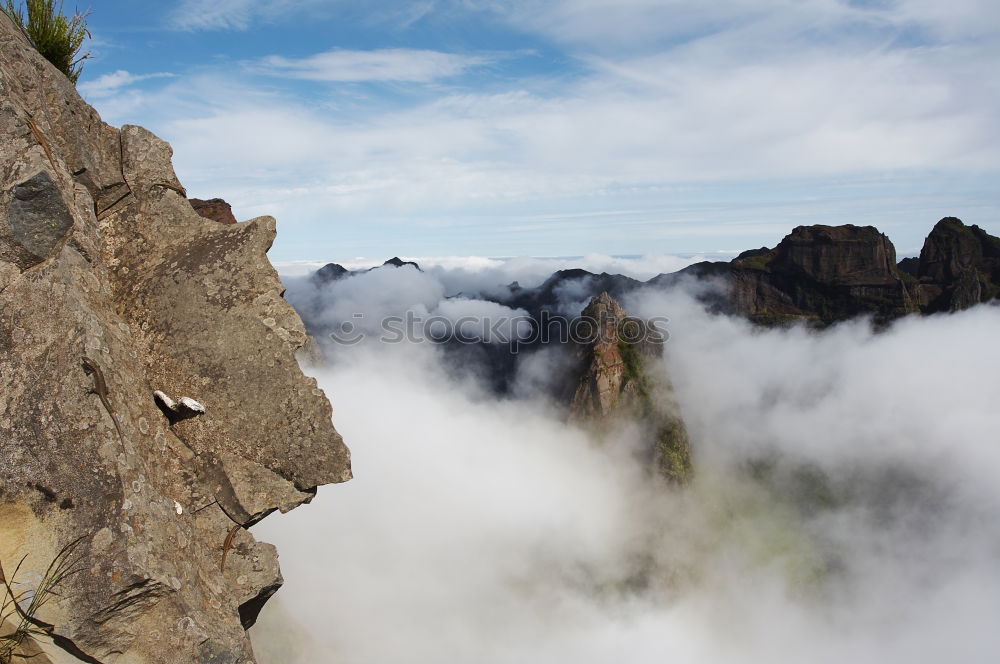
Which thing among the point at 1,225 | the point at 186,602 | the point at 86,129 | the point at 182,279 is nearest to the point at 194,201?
the point at 86,129

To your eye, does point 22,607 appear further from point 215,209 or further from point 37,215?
point 215,209

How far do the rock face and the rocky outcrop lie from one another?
39.8 feet

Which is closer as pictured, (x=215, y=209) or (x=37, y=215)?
(x=37, y=215)

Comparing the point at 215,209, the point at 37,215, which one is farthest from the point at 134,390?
the point at 215,209

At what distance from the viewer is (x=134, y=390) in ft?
40.4

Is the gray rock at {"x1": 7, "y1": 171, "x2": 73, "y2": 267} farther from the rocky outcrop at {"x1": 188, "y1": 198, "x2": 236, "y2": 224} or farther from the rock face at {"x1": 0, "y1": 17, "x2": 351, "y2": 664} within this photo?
the rocky outcrop at {"x1": 188, "y1": 198, "x2": 236, "y2": 224}

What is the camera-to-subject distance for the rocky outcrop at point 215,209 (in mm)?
27703

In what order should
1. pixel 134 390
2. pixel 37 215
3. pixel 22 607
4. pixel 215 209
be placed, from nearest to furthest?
1. pixel 22 607
2. pixel 37 215
3. pixel 134 390
4. pixel 215 209

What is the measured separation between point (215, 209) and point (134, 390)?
1905 centimetres

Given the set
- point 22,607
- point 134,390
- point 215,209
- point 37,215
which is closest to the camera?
point 22,607

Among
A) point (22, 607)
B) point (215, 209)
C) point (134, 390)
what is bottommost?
point (22, 607)

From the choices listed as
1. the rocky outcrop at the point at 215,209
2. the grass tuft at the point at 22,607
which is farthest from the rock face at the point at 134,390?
the rocky outcrop at the point at 215,209

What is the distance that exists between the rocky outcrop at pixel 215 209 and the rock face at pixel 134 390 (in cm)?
1212

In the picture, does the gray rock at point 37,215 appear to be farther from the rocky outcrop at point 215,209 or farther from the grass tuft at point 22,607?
the rocky outcrop at point 215,209
